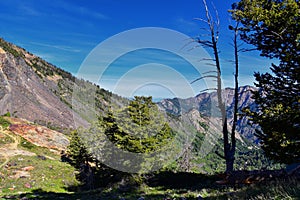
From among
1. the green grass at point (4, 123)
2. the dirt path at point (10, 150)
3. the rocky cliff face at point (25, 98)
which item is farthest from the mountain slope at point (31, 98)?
the green grass at point (4, 123)

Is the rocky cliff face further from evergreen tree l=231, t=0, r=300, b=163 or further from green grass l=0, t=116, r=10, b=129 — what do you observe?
evergreen tree l=231, t=0, r=300, b=163

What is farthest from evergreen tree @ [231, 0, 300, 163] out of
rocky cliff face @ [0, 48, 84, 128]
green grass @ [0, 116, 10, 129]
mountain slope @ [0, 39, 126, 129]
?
rocky cliff face @ [0, 48, 84, 128]

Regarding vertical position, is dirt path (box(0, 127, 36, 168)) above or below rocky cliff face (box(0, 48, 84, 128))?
below

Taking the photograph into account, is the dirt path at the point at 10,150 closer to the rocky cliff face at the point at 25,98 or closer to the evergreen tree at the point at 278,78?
the evergreen tree at the point at 278,78

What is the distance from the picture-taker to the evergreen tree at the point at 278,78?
472 inches

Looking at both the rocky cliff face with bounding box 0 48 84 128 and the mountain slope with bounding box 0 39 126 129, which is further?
the mountain slope with bounding box 0 39 126 129

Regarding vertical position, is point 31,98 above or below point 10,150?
above

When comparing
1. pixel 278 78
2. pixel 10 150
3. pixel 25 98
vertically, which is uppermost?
pixel 25 98

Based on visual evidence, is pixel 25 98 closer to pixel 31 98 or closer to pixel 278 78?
pixel 31 98

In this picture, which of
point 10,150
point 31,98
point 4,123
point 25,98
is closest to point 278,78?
point 10,150

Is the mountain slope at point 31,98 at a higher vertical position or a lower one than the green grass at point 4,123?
higher

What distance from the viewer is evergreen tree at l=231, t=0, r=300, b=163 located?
12.0 m

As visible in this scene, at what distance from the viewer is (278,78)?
13750 millimetres

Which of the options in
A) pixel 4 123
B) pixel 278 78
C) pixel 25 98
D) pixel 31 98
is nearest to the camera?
pixel 278 78
